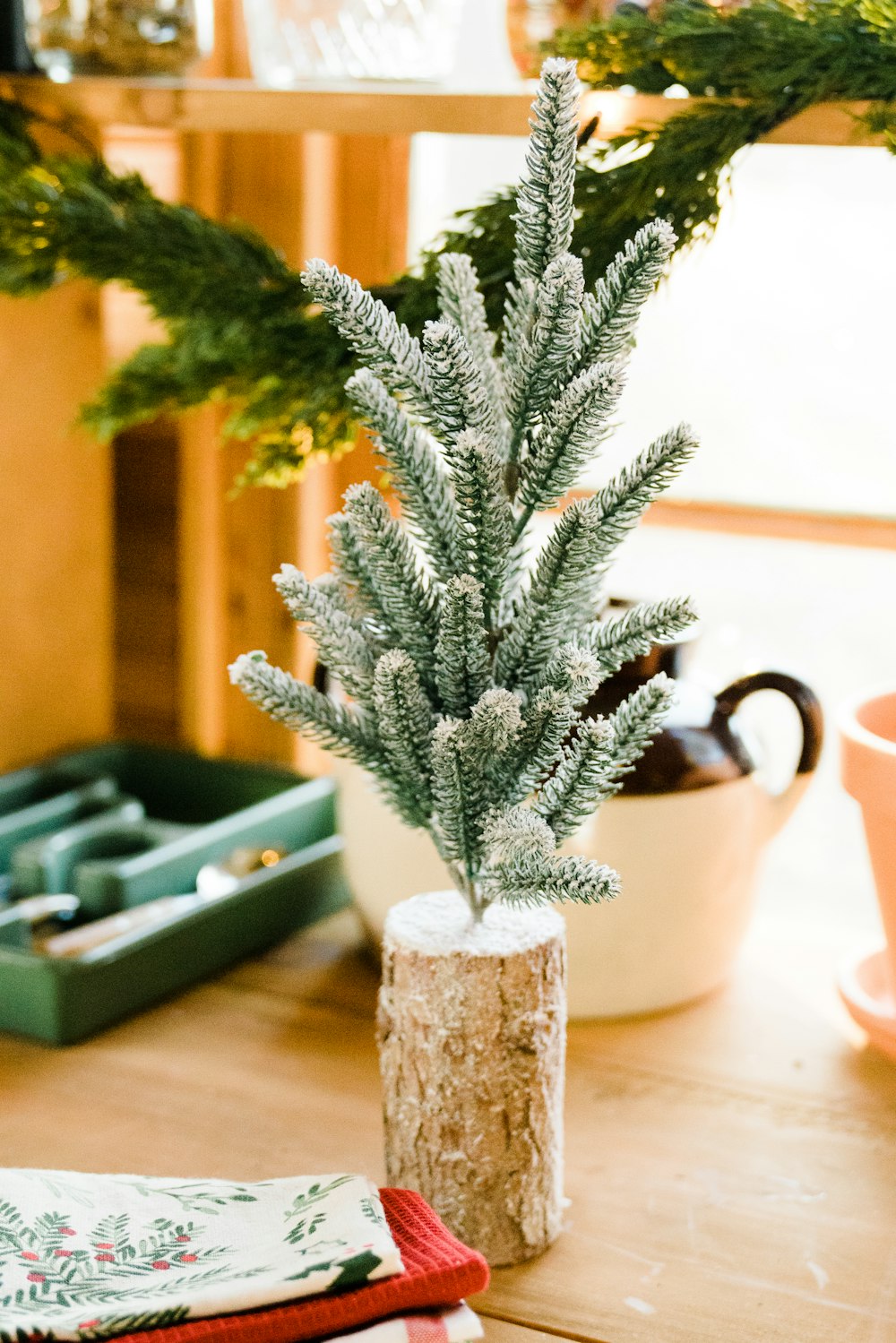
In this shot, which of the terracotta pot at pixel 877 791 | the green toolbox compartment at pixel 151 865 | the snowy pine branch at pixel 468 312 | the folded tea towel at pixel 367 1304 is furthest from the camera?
the green toolbox compartment at pixel 151 865

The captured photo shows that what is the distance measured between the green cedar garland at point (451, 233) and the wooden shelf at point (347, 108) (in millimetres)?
→ 20

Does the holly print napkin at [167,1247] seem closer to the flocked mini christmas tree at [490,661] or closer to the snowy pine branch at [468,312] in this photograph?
the flocked mini christmas tree at [490,661]

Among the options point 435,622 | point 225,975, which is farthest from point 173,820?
point 435,622

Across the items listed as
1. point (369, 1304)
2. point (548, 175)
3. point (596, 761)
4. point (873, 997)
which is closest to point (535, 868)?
point (596, 761)

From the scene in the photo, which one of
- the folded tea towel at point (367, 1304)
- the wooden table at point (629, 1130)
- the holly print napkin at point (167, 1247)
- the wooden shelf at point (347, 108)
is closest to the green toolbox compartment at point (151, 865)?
the wooden table at point (629, 1130)

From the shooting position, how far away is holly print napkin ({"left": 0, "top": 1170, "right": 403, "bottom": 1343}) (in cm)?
52

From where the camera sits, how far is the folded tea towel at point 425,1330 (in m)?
0.52

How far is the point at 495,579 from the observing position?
1.96 ft

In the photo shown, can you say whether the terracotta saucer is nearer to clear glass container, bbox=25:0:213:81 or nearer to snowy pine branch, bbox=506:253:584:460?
snowy pine branch, bbox=506:253:584:460

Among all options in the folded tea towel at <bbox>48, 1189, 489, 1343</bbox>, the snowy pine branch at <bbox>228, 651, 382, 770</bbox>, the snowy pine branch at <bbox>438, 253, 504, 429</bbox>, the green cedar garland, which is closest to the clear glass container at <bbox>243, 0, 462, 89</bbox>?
the green cedar garland

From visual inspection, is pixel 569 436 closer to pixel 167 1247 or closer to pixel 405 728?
pixel 405 728

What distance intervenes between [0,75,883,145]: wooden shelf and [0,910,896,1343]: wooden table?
53 centimetres

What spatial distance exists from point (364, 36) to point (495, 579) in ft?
1.72

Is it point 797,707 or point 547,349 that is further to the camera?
point 797,707
